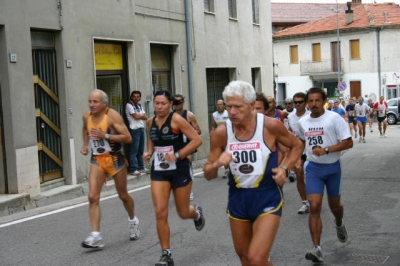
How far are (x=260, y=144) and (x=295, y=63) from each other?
60.7m

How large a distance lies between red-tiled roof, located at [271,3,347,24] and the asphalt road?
2704 inches

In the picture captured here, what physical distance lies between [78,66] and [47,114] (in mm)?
1364

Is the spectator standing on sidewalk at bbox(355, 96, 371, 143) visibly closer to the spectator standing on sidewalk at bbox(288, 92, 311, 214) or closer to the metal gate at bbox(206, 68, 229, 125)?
the metal gate at bbox(206, 68, 229, 125)

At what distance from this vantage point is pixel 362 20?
61.7 meters

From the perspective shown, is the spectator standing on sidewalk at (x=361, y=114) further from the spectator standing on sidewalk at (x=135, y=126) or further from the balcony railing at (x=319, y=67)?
the balcony railing at (x=319, y=67)

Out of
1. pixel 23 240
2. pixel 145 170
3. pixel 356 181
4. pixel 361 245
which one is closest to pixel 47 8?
pixel 145 170

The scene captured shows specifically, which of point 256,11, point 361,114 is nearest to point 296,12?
point 361,114

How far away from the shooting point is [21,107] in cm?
1283

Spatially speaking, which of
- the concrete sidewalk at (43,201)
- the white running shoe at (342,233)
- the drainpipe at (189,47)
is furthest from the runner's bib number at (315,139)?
the drainpipe at (189,47)

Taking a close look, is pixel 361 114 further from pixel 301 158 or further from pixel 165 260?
pixel 165 260

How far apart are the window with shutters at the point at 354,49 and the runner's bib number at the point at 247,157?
56.4 m

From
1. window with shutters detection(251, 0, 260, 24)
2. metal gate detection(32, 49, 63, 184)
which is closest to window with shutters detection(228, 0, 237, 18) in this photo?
window with shutters detection(251, 0, 260, 24)

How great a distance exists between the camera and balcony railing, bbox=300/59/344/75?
62344mm

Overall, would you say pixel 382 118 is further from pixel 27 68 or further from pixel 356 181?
pixel 27 68
